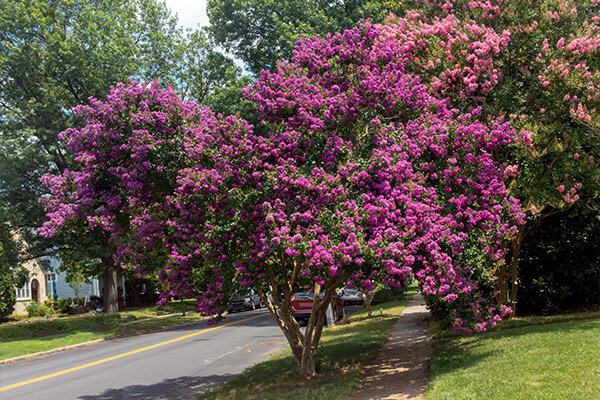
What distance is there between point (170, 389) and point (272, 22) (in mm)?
18228

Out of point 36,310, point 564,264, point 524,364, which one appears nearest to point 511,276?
point 564,264

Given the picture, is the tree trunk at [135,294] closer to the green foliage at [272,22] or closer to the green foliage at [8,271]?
the green foliage at [8,271]

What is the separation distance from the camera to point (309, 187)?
799 cm

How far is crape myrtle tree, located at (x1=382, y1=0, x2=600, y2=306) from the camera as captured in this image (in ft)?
35.2

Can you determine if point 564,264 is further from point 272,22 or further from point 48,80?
point 48,80

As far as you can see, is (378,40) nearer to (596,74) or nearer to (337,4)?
(596,74)

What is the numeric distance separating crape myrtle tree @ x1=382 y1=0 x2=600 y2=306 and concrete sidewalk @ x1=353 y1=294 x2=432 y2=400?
3.81m

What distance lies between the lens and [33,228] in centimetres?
2700

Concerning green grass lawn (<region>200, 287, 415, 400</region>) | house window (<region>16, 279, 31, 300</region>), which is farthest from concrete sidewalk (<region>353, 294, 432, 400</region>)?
house window (<region>16, 279, 31, 300</region>)

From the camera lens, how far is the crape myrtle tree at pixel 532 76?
10719 millimetres

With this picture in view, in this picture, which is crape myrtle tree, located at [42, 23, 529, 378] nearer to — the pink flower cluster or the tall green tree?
the pink flower cluster

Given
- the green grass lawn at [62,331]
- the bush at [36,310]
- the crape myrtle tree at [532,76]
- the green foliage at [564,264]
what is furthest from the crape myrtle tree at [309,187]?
the bush at [36,310]

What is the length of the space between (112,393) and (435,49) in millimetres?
9671

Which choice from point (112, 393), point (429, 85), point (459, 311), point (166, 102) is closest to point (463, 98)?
point (429, 85)
